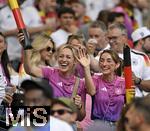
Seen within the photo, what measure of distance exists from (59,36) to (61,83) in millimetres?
3727

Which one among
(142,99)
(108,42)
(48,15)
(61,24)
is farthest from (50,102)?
(48,15)

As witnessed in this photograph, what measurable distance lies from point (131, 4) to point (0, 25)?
3.13 meters

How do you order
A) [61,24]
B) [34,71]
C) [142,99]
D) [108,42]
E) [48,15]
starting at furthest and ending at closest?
[48,15], [61,24], [108,42], [34,71], [142,99]

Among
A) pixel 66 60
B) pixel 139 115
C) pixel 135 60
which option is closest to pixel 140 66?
pixel 135 60

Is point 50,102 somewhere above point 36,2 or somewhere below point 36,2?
below

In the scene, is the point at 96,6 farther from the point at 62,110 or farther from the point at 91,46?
the point at 62,110

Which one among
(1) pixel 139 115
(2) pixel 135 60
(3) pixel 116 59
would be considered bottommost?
(1) pixel 139 115

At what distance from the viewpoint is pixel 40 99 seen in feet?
25.8

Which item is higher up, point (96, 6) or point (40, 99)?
point (96, 6)

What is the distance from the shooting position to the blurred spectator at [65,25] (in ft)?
47.0

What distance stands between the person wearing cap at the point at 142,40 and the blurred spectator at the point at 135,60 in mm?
579

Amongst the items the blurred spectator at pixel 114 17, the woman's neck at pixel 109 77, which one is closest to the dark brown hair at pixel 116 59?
the woman's neck at pixel 109 77

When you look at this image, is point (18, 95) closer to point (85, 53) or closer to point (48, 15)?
point (85, 53)

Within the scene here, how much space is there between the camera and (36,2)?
16141mm
